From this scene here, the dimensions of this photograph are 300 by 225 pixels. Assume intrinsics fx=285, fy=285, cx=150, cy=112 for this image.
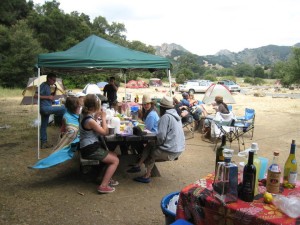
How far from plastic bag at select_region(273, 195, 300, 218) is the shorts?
2.47m

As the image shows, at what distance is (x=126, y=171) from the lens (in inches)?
185

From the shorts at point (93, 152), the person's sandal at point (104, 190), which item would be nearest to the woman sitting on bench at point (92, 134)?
the shorts at point (93, 152)

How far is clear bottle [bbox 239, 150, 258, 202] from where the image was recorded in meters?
1.71

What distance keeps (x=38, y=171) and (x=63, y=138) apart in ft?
2.82

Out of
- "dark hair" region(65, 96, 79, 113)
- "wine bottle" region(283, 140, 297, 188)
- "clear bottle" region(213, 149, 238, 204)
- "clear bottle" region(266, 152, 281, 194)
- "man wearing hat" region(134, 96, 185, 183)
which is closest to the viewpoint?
"clear bottle" region(213, 149, 238, 204)

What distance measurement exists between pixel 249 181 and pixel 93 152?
2.39 m

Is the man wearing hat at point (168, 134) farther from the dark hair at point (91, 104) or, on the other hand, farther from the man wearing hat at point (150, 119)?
the dark hair at point (91, 104)

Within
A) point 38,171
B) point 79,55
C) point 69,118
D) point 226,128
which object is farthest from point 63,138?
point 226,128

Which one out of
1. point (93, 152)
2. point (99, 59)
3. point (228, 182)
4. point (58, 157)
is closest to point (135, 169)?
point (93, 152)

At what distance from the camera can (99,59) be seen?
5.34 metres

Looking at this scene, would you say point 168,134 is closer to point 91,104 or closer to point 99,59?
point 91,104

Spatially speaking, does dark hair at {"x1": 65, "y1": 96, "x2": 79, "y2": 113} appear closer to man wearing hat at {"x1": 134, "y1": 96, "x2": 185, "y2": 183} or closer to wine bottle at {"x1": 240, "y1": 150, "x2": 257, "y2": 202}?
man wearing hat at {"x1": 134, "y1": 96, "x2": 185, "y2": 183}

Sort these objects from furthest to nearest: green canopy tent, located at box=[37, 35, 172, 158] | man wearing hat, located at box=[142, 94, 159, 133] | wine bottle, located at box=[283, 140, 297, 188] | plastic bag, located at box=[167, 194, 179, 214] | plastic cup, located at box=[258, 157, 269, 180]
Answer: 1. green canopy tent, located at box=[37, 35, 172, 158]
2. man wearing hat, located at box=[142, 94, 159, 133]
3. plastic bag, located at box=[167, 194, 179, 214]
4. plastic cup, located at box=[258, 157, 269, 180]
5. wine bottle, located at box=[283, 140, 297, 188]

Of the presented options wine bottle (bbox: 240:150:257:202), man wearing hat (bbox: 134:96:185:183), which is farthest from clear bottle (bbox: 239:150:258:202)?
man wearing hat (bbox: 134:96:185:183)
